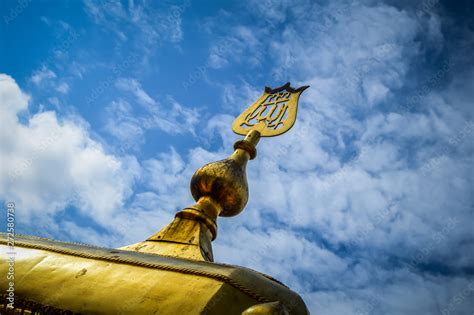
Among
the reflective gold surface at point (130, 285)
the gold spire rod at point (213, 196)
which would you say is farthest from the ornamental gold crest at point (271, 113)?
the reflective gold surface at point (130, 285)

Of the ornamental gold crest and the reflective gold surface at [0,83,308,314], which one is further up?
the ornamental gold crest

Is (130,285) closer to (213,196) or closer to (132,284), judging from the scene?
(132,284)

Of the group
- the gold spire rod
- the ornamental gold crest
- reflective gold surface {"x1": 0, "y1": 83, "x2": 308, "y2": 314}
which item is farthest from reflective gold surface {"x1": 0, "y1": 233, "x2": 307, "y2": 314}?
the ornamental gold crest

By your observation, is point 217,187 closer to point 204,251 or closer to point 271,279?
point 204,251

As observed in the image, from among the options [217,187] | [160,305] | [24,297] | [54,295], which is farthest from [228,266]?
[217,187]

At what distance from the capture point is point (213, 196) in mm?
3719

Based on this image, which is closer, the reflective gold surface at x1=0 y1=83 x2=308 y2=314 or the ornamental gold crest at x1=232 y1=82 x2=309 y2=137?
the reflective gold surface at x1=0 y1=83 x2=308 y2=314

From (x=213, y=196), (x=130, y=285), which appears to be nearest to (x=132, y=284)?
(x=130, y=285)

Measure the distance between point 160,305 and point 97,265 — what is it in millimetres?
414

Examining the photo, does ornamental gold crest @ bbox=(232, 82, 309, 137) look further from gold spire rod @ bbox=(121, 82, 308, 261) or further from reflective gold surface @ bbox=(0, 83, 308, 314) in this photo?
reflective gold surface @ bbox=(0, 83, 308, 314)

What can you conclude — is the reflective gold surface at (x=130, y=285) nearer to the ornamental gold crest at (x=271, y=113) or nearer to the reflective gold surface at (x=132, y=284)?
the reflective gold surface at (x=132, y=284)

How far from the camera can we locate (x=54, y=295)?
154 centimetres

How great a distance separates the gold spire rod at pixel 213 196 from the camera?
3107mm

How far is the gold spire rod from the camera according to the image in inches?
122
